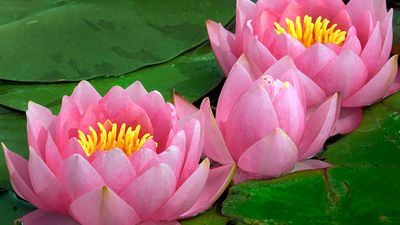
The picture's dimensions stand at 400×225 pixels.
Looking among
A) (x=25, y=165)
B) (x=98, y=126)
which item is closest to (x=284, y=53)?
(x=98, y=126)

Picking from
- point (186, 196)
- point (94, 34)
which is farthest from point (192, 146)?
point (94, 34)

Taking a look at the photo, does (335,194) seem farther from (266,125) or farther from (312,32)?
(312,32)

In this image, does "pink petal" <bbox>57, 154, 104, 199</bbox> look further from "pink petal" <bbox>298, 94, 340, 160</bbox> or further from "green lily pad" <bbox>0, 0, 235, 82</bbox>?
"green lily pad" <bbox>0, 0, 235, 82</bbox>

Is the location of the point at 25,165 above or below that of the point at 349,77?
Result: below

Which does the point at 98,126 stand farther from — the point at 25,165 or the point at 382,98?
the point at 382,98

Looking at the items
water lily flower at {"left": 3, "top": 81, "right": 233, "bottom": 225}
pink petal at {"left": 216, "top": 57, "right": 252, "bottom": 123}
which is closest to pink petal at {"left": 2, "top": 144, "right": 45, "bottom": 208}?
water lily flower at {"left": 3, "top": 81, "right": 233, "bottom": 225}

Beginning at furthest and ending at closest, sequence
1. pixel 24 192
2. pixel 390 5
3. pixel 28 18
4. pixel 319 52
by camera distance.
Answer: pixel 390 5, pixel 28 18, pixel 319 52, pixel 24 192
